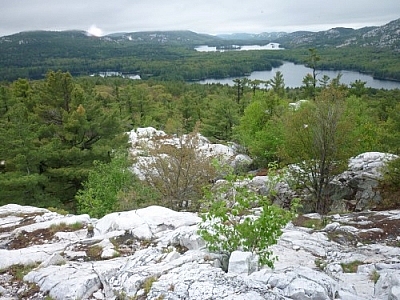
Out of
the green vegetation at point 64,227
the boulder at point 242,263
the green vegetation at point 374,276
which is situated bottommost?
the green vegetation at point 64,227

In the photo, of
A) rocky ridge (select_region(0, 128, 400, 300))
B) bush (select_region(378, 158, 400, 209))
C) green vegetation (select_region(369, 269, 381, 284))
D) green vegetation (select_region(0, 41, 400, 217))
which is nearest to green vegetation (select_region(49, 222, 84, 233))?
rocky ridge (select_region(0, 128, 400, 300))

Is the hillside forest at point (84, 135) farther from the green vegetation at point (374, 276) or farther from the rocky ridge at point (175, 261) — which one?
the green vegetation at point (374, 276)

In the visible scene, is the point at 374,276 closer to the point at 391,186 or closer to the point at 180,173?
the point at 180,173

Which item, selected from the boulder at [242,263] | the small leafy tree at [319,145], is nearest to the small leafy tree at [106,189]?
the small leafy tree at [319,145]

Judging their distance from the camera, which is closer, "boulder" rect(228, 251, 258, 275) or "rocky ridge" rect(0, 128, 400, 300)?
"rocky ridge" rect(0, 128, 400, 300)

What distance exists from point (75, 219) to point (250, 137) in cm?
2198

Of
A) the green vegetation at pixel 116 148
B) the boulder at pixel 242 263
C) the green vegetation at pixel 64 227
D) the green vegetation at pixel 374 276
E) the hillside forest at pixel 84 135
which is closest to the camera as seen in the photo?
the boulder at pixel 242 263

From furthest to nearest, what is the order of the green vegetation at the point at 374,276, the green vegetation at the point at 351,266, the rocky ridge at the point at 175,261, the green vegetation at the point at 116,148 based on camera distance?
the green vegetation at the point at 116,148 < the green vegetation at the point at 351,266 < the green vegetation at the point at 374,276 < the rocky ridge at the point at 175,261

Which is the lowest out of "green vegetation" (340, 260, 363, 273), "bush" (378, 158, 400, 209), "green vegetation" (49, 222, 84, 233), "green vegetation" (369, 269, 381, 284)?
"bush" (378, 158, 400, 209)

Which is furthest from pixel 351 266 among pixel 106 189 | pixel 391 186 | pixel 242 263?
pixel 106 189

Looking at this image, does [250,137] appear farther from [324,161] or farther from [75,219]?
[75,219]

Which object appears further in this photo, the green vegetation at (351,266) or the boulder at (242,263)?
the green vegetation at (351,266)

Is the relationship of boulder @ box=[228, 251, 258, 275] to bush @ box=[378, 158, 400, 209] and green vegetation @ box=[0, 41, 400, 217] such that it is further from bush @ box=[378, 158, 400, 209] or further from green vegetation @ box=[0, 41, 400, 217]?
bush @ box=[378, 158, 400, 209]

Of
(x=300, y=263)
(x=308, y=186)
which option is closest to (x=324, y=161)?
(x=308, y=186)
